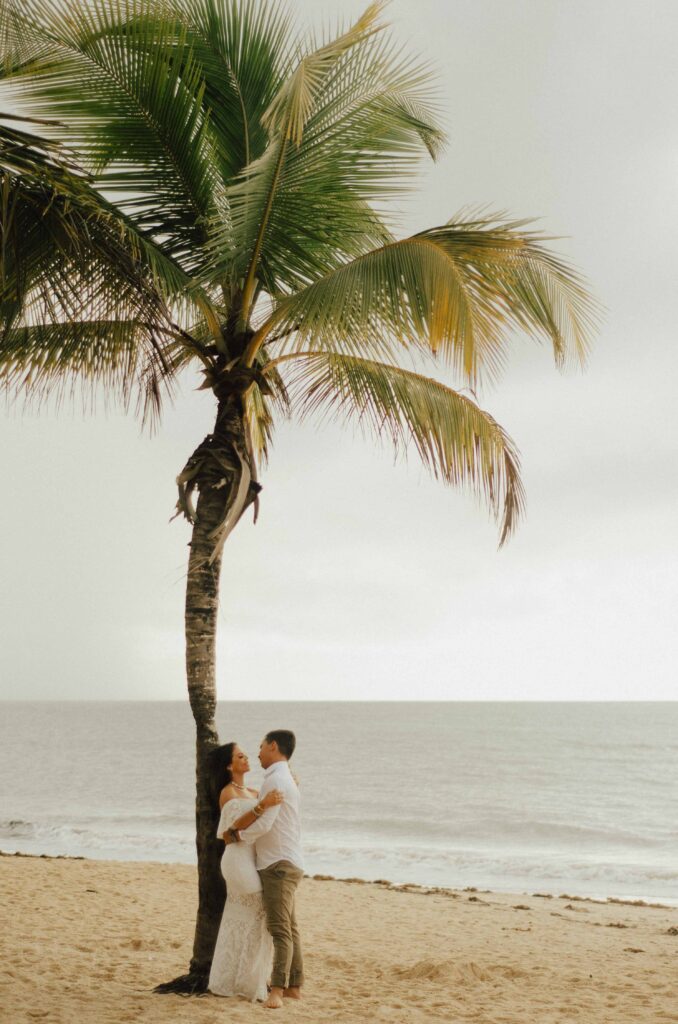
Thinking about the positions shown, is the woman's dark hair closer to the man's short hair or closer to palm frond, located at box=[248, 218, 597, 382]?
the man's short hair

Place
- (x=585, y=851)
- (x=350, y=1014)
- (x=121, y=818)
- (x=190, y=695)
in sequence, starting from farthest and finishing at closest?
(x=121, y=818), (x=585, y=851), (x=190, y=695), (x=350, y=1014)

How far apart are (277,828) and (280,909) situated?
18.6 inches

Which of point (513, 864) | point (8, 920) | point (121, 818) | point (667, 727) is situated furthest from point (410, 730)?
point (8, 920)

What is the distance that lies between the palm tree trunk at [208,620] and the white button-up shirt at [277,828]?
0.42 metres

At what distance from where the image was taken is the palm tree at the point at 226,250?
5477 millimetres

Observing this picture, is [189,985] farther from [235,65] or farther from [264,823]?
[235,65]

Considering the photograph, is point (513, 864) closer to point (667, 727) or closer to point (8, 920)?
point (8, 920)

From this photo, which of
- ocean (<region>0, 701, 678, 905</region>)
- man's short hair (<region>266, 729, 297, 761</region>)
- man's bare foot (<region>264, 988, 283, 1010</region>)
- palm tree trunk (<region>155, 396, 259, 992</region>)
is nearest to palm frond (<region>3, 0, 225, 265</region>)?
palm tree trunk (<region>155, 396, 259, 992</region>)

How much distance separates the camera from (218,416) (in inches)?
252

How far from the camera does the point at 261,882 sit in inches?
218

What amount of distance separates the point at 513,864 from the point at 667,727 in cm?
7659

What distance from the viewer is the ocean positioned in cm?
1761

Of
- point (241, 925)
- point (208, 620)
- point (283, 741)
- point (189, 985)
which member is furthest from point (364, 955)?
point (208, 620)

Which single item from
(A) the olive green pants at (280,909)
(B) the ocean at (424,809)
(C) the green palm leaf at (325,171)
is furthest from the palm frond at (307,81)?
(B) the ocean at (424,809)
